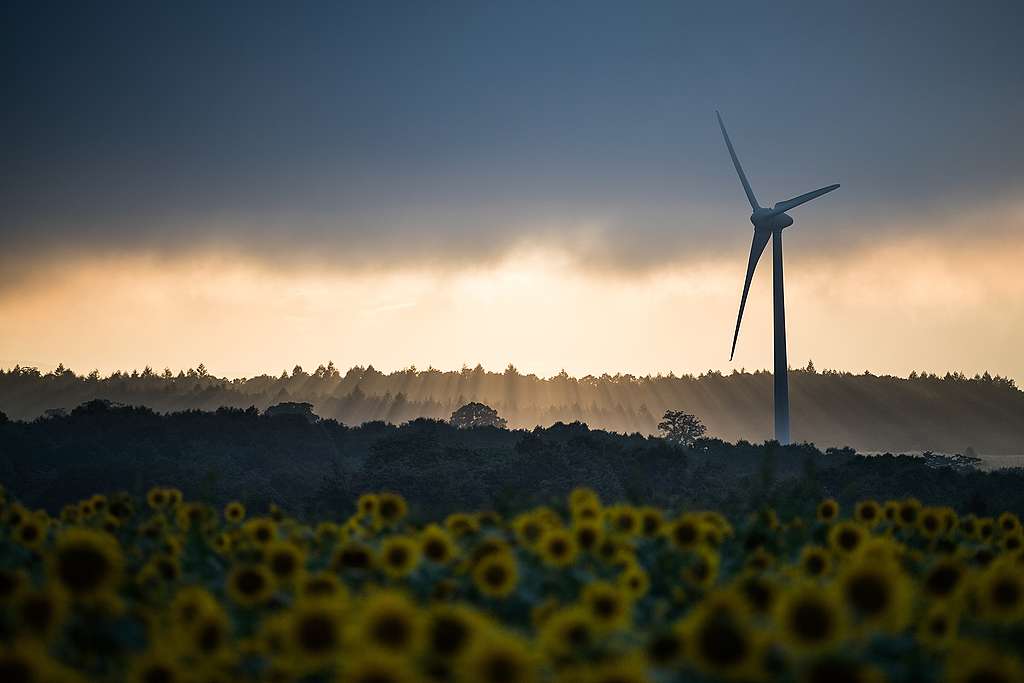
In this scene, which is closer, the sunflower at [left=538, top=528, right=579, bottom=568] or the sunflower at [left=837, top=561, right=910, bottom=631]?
the sunflower at [left=837, top=561, right=910, bottom=631]

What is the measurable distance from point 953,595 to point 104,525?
6.87m

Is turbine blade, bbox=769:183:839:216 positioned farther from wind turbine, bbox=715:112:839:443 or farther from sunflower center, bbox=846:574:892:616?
sunflower center, bbox=846:574:892:616

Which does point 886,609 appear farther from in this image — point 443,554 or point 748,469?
point 748,469

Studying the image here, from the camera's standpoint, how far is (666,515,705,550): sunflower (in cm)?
616

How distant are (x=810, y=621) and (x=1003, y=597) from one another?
1379 mm

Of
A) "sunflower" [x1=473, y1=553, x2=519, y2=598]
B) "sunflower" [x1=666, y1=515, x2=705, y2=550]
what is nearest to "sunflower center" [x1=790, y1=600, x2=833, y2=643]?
"sunflower" [x1=473, y1=553, x2=519, y2=598]

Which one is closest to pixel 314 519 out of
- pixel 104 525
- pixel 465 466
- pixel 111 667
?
pixel 104 525

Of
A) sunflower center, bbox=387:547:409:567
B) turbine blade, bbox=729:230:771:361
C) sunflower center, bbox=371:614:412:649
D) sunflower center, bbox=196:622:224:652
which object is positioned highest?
turbine blade, bbox=729:230:771:361

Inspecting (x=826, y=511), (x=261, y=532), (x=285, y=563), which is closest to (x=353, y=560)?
(x=285, y=563)

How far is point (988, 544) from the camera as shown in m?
8.31

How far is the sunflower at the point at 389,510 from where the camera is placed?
7.52 metres

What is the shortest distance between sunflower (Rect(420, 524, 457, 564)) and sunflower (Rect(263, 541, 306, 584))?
94 cm

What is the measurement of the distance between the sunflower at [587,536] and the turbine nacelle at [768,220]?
70.3 meters

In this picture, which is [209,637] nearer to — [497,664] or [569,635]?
[497,664]
